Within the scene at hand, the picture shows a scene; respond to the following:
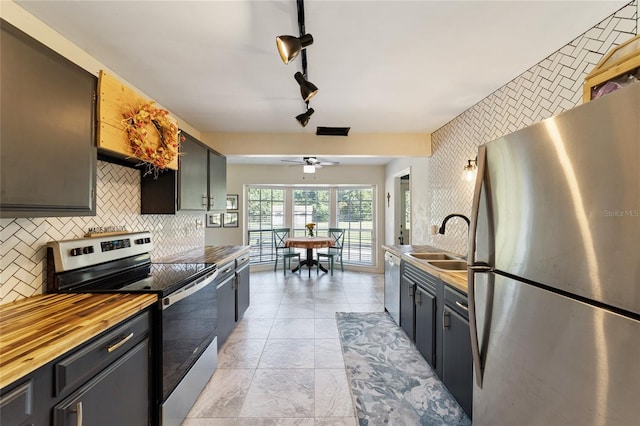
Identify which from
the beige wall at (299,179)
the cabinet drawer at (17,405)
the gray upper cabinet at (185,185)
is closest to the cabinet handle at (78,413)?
the cabinet drawer at (17,405)

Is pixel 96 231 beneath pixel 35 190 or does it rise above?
beneath

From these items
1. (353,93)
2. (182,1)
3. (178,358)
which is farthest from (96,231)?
(353,93)

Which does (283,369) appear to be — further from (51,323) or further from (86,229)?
(86,229)

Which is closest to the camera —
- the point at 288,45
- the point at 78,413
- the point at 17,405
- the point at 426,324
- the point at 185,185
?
the point at 17,405

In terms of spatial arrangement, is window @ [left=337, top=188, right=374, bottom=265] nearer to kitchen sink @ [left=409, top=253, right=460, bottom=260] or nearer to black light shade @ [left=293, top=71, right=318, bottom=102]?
kitchen sink @ [left=409, top=253, right=460, bottom=260]

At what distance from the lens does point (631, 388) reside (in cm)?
67

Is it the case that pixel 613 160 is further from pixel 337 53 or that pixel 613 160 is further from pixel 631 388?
pixel 337 53

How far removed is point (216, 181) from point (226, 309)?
1.53 metres

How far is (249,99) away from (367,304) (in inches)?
125

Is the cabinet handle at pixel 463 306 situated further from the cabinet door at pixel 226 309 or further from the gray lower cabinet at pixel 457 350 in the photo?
the cabinet door at pixel 226 309

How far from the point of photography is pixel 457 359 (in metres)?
1.73

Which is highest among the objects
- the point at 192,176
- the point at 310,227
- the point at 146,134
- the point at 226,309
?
the point at 146,134

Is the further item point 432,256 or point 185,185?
point 432,256

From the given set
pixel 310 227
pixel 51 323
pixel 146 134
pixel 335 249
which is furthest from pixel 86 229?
pixel 335 249
